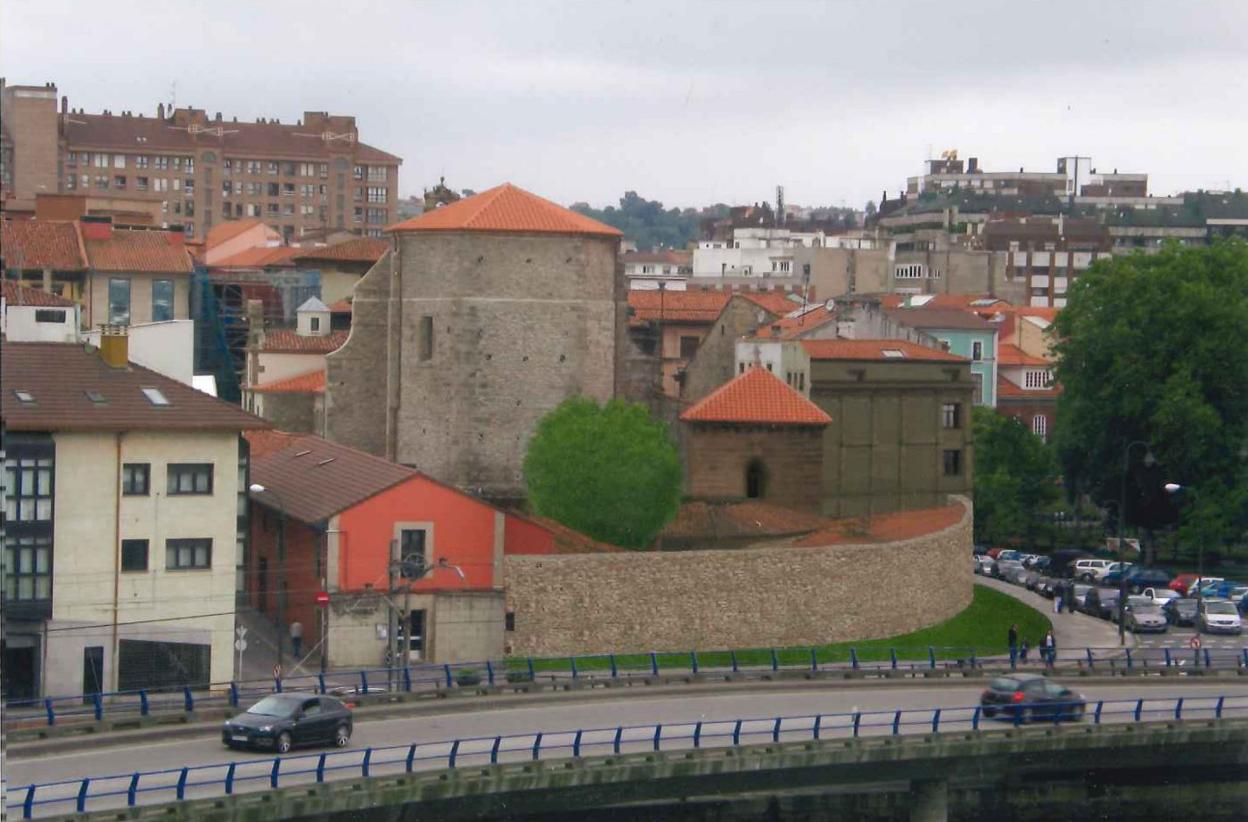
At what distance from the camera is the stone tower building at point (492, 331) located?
7162 cm

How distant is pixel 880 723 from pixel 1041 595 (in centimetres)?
3294

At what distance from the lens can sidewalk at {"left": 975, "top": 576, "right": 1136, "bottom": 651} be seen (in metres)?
62.8

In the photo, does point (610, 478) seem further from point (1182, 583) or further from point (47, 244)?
point (47, 244)

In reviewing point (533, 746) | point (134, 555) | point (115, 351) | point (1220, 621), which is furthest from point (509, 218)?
point (533, 746)

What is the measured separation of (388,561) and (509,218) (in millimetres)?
19748

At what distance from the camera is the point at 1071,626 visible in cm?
6669

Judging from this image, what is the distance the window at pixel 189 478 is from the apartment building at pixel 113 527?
3 centimetres

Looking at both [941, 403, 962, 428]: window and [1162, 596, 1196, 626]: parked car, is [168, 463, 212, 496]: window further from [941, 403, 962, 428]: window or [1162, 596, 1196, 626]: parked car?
[941, 403, 962, 428]: window

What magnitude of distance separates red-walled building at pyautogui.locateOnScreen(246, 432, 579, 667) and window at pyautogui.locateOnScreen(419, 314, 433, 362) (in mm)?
14262

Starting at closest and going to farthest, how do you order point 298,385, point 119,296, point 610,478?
point 610,478 → point 298,385 → point 119,296

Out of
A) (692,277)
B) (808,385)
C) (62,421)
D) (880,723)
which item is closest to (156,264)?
(808,385)

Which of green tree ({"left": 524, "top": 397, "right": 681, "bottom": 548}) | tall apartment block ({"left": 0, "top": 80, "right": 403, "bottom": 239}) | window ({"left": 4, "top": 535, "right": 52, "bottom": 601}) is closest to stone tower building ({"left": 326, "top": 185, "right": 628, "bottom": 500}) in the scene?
green tree ({"left": 524, "top": 397, "right": 681, "bottom": 548})

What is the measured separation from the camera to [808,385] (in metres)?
72.2

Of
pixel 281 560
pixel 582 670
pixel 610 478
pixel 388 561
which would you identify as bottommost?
pixel 582 670
